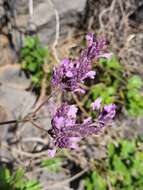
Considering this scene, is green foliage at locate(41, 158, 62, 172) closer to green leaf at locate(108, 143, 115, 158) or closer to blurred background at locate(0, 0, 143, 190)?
blurred background at locate(0, 0, 143, 190)

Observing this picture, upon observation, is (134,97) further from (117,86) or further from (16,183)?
(16,183)

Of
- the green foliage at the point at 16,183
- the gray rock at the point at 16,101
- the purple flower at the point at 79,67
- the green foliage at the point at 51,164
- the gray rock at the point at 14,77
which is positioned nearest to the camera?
the purple flower at the point at 79,67

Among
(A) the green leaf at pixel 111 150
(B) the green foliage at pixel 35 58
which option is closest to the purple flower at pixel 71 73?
(A) the green leaf at pixel 111 150

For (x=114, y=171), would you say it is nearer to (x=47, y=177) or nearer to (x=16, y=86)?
(x=47, y=177)

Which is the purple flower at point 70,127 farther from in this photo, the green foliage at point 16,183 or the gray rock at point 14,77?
the gray rock at point 14,77

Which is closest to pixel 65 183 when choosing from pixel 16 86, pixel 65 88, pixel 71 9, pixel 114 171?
pixel 114 171

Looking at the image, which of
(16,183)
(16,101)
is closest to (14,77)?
(16,101)
